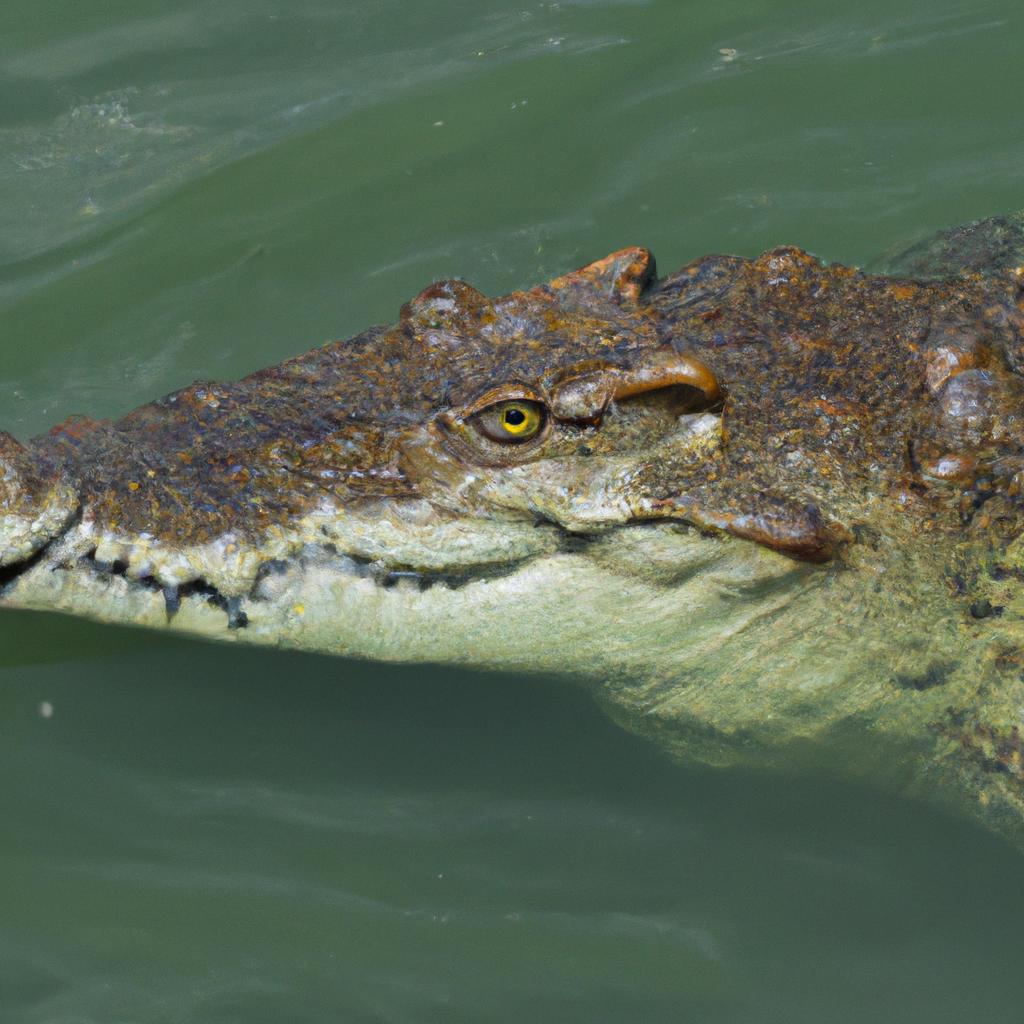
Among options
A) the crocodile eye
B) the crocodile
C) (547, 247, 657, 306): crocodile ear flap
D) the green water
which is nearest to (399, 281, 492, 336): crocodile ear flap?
the crocodile

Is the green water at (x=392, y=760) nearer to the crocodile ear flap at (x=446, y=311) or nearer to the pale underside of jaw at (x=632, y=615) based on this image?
the pale underside of jaw at (x=632, y=615)

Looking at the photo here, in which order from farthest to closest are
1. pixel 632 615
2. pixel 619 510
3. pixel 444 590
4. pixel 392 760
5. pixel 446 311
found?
pixel 392 760, pixel 446 311, pixel 632 615, pixel 444 590, pixel 619 510

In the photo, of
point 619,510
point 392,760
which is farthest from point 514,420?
point 392,760

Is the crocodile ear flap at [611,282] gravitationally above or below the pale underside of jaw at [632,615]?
above

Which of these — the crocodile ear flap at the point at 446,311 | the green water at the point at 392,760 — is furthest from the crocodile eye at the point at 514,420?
the green water at the point at 392,760

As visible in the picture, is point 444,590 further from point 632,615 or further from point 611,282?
point 611,282

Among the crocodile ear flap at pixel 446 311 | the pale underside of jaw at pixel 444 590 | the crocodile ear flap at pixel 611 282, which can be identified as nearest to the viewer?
the pale underside of jaw at pixel 444 590

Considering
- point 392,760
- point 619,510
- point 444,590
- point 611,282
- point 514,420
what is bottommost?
point 392,760
